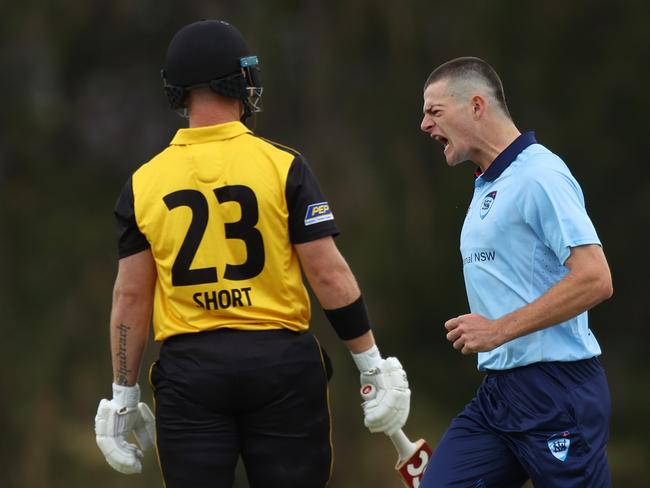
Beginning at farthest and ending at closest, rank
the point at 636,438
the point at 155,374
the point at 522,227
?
the point at 636,438 → the point at 155,374 → the point at 522,227

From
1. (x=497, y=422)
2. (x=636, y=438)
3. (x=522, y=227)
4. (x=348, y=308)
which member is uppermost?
(x=522, y=227)

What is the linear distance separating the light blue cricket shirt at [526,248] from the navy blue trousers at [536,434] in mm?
58

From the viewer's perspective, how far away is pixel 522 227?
3.88 metres

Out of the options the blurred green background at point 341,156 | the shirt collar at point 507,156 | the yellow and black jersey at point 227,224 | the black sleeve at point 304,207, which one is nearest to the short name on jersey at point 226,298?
the yellow and black jersey at point 227,224

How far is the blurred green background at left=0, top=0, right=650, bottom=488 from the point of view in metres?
9.94

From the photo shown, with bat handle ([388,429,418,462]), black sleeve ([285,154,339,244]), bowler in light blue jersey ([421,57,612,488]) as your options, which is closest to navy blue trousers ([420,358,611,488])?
bowler in light blue jersey ([421,57,612,488])

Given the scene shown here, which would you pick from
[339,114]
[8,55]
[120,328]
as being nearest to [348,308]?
[120,328]

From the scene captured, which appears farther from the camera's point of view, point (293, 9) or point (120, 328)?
point (293, 9)

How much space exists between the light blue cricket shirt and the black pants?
1.93 feet

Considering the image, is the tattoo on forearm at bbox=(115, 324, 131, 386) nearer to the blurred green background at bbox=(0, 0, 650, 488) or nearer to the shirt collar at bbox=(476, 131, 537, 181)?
the shirt collar at bbox=(476, 131, 537, 181)

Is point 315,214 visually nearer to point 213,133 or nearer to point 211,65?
point 213,133

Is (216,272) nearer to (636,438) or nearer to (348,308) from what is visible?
(348,308)

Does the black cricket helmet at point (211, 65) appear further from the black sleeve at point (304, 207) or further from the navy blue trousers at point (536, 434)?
the navy blue trousers at point (536, 434)

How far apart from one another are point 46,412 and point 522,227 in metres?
A: 6.77
